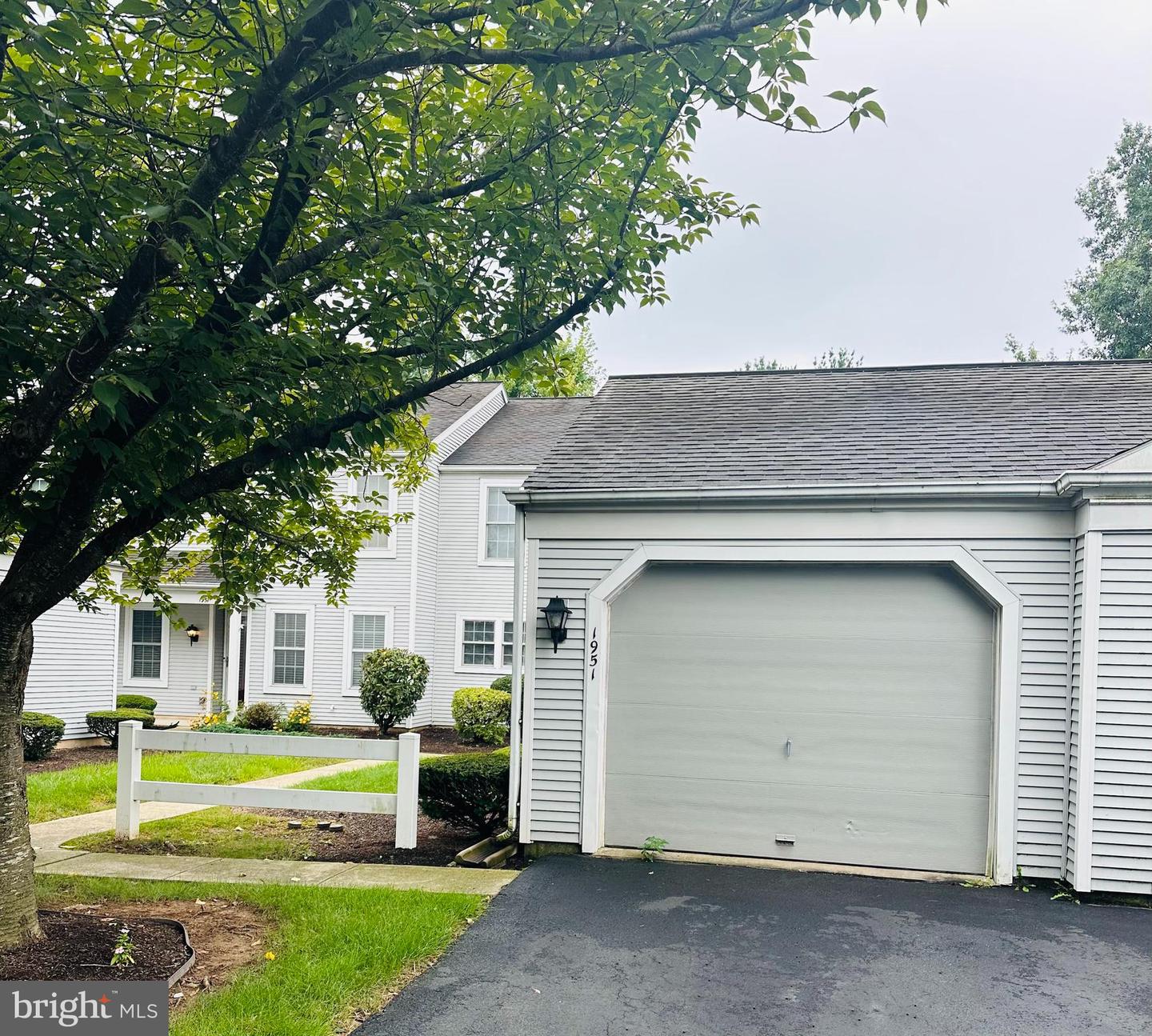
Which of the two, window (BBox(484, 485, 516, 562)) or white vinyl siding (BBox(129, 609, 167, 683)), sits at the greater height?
window (BBox(484, 485, 516, 562))

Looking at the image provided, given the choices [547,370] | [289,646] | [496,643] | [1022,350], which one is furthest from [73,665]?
[1022,350]

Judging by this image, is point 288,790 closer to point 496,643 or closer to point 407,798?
point 407,798

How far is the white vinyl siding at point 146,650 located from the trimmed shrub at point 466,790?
14.6 m

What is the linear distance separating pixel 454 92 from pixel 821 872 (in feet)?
21.4

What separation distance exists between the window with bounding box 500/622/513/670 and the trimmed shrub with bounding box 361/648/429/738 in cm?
191

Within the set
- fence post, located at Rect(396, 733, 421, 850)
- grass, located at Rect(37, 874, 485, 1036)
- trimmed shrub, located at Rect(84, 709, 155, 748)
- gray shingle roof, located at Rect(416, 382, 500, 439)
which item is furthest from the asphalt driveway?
gray shingle roof, located at Rect(416, 382, 500, 439)

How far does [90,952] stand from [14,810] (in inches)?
37.6

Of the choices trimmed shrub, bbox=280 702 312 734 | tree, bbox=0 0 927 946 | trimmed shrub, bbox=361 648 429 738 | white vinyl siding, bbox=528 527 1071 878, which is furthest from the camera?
trimmed shrub, bbox=280 702 312 734

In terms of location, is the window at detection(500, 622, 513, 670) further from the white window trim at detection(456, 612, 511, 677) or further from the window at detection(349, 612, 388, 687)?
the window at detection(349, 612, 388, 687)

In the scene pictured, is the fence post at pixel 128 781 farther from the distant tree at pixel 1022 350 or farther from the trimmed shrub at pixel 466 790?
the distant tree at pixel 1022 350

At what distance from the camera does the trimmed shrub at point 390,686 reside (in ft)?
57.0

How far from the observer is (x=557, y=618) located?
26.9ft

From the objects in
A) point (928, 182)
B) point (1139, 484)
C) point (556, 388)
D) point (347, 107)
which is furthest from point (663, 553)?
point (928, 182)

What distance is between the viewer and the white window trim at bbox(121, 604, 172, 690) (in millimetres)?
20953
